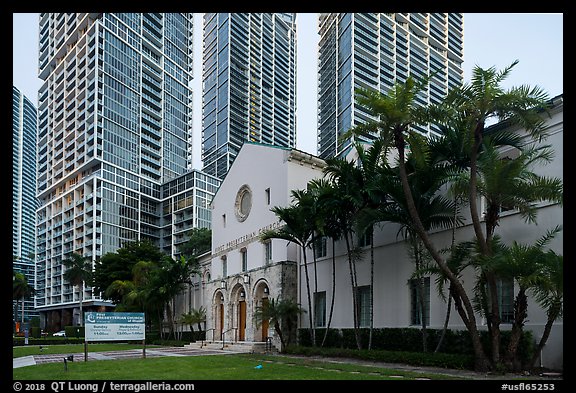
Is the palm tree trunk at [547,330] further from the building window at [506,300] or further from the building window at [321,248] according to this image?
the building window at [321,248]

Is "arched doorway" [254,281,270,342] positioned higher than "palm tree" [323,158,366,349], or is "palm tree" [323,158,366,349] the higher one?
"palm tree" [323,158,366,349]

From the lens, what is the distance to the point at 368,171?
1973cm

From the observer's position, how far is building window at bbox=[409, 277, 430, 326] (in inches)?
746

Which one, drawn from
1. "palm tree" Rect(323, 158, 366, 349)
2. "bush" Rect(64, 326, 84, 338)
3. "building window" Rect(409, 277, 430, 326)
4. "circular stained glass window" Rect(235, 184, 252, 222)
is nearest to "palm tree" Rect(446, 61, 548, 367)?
"building window" Rect(409, 277, 430, 326)

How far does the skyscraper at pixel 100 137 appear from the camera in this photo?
88.4m

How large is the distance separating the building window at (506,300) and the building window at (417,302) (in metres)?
3.19

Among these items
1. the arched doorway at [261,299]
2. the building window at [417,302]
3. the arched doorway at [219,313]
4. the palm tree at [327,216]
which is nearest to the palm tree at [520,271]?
the building window at [417,302]

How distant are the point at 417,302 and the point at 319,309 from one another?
695 centimetres

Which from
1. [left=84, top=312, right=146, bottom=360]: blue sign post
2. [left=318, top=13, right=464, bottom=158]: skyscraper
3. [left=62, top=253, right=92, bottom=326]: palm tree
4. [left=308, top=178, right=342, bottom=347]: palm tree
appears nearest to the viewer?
[left=84, top=312, right=146, bottom=360]: blue sign post

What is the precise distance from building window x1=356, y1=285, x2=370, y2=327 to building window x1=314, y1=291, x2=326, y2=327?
2.89 m

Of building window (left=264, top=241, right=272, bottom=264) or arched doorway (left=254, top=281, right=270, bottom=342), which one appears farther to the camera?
building window (left=264, top=241, right=272, bottom=264)

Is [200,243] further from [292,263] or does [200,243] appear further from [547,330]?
[547,330]

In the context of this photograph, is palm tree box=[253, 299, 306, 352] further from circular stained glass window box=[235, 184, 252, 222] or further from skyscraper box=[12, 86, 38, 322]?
skyscraper box=[12, 86, 38, 322]

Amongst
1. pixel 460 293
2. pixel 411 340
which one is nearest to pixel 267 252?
pixel 411 340
